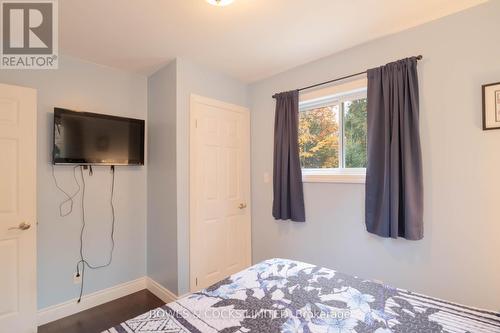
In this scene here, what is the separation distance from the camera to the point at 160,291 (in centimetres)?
272

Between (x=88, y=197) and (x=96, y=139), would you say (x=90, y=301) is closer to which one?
(x=88, y=197)

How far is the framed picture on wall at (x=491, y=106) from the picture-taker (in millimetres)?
1676

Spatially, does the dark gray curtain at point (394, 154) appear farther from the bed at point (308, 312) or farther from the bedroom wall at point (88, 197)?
the bedroom wall at point (88, 197)

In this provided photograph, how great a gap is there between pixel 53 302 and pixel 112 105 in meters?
2.01

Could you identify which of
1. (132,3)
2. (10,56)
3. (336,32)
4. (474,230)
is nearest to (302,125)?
(336,32)

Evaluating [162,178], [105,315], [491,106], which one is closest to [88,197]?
[162,178]

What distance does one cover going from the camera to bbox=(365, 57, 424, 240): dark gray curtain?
1.95m

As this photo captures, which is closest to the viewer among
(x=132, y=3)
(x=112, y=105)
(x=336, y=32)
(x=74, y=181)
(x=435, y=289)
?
(x=132, y=3)

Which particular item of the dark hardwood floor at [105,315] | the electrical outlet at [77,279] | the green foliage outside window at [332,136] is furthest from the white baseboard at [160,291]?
the green foliage outside window at [332,136]

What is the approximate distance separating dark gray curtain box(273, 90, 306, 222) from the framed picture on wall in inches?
59.0

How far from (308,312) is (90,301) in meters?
2.40

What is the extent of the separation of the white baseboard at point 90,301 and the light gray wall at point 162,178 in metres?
0.20

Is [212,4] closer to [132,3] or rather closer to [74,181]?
[132,3]

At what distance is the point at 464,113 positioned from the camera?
5.93 feet
